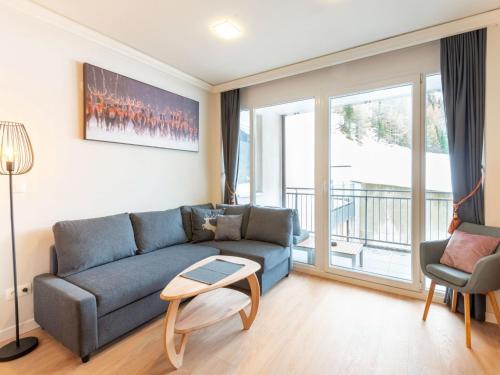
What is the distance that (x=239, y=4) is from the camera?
2.12 meters

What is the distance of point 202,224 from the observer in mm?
3242

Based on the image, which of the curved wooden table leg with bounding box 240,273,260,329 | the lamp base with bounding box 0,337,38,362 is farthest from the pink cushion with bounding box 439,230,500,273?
the lamp base with bounding box 0,337,38,362

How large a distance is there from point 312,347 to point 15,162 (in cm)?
262

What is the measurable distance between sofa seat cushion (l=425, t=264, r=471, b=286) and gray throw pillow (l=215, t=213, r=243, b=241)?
1962mm

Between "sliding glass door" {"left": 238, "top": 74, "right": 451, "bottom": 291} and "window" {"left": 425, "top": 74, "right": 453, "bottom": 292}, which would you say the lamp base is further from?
"window" {"left": 425, "top": 74, "right": 453, "bottom": 292}

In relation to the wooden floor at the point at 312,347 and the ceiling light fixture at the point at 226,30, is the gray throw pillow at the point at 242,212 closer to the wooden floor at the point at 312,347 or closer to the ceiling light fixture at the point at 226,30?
the wooden floor at the point at 312,347

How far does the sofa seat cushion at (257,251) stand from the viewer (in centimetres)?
268

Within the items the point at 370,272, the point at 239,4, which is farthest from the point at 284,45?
the point at 370,272

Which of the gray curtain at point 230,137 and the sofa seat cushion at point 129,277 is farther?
the gray curtain at point 230,137

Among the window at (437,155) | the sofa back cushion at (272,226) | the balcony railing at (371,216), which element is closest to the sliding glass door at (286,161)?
the balcony railing at (371,216)

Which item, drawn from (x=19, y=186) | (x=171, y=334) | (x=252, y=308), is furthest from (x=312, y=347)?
(x=19, y=186)

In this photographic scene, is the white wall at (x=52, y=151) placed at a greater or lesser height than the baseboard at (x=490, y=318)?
greater

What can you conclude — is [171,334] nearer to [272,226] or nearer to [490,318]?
[272,226]

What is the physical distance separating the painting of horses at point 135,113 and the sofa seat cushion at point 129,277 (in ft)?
4.16
